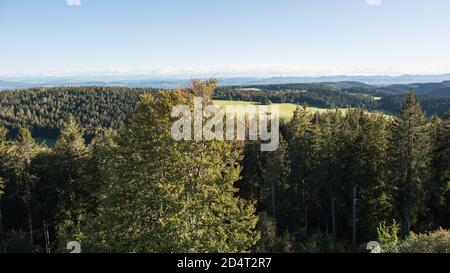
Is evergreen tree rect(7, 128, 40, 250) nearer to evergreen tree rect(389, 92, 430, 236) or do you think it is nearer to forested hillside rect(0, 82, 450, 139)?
evergreen tree rect(389, 92, 430, 236)

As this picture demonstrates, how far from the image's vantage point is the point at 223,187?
21078 millimetres

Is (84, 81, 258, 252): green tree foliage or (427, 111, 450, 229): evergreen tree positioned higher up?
(84, 81, 258, 252): green tree foliage

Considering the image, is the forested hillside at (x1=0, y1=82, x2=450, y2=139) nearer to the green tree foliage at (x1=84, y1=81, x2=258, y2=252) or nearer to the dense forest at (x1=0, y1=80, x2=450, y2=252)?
the dense forest at (x1=0, y1=80, x2=450, y2=252)

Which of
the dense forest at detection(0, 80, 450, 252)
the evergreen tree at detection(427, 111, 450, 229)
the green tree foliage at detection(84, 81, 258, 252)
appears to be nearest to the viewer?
the green tree foliage at detection(84, 81, 258, 252)

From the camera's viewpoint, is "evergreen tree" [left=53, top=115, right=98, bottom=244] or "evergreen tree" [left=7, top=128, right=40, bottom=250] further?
"evergreen tree" [left=7, top=128, right=40, bottom=250]

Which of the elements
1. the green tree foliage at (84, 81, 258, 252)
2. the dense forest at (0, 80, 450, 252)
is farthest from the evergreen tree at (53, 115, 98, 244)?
the green tree foliage at (84, 81, 258, 252)

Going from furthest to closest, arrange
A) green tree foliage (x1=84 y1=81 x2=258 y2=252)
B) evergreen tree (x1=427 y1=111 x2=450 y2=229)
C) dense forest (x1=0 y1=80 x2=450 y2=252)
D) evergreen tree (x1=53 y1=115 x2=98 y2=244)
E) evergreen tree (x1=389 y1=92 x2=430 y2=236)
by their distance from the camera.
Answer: evergreen tree (x1=53 y1=115 x2=98 y2=244) → evergreen tree (x1=427 y1=111 x2=450 y2=229) → evergreen tree (x1=389 y1=92 x2=430 y2=236) → dense forest (x1=0 y1=80 x2=450 y2=252) → green tree foliage (x1=84 y1=81 x2=258 y2=252)

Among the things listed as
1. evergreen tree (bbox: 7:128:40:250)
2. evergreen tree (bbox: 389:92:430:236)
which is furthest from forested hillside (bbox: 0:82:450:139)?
evergreen tree (bbox: 389:92:430:236)

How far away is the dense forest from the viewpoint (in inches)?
811

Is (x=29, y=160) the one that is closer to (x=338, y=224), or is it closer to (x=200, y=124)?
(x=200, y=124)

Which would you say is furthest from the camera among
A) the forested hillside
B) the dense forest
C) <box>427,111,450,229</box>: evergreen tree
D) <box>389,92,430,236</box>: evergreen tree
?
the forested hillside

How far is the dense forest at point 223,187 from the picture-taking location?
811 inches
